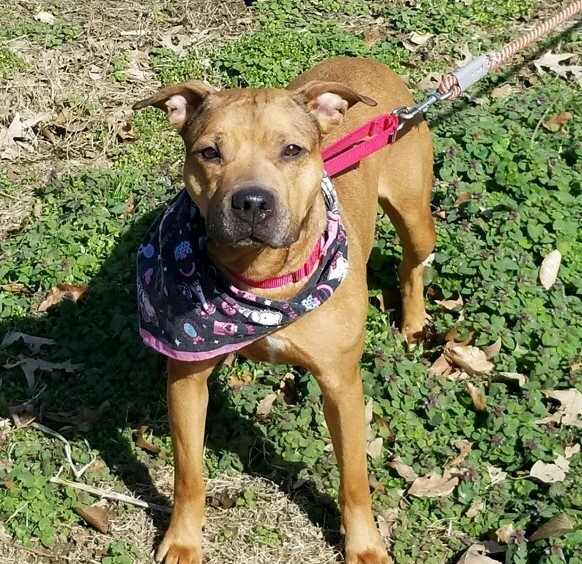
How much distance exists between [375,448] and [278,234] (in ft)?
6.39

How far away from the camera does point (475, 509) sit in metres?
5.18

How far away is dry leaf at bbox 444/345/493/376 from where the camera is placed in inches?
233

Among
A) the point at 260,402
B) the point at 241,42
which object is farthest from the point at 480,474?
the point at 241,42

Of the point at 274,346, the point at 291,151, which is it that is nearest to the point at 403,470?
the point at 274,346

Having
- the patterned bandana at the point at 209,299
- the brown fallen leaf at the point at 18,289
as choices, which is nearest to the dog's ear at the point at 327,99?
the patterned bandana at the point at 209,299

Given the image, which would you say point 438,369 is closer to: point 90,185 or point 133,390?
point 133,390

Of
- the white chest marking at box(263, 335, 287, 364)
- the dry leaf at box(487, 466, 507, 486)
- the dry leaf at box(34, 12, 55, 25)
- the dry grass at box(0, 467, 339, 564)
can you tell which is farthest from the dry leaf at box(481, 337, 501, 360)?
the dry leaf at box(34, 12, 55, 25)

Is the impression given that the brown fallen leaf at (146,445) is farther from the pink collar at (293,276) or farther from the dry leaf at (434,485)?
the pink collar at (293,276)

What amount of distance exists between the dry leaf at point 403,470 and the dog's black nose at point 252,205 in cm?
205

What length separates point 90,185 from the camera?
291 inches

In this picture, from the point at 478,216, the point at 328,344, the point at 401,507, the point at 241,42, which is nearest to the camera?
the point at 328,344

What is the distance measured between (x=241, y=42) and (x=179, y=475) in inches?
200

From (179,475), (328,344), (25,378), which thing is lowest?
(25,378)

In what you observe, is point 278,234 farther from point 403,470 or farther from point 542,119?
point 542,119
